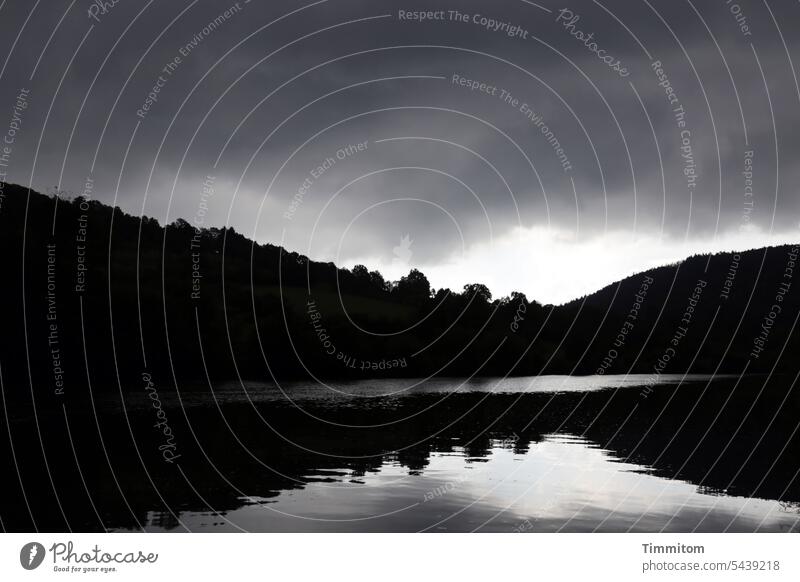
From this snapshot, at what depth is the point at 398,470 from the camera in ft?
121

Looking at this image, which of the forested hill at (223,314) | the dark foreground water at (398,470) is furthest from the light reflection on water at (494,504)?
the forested hill at (223,314)

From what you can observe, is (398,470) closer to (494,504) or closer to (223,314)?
(494,504)

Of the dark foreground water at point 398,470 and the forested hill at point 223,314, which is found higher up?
the forested hill at point 223,314

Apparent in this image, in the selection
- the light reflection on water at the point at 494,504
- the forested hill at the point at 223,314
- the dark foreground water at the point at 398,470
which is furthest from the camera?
the forested hill at the point at 223,314

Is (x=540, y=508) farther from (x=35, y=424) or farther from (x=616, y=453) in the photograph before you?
(x=35, y=424)

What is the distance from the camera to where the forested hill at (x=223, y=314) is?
98250 mm

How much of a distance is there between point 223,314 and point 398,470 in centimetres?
10433

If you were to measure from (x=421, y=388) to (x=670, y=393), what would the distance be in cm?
4234

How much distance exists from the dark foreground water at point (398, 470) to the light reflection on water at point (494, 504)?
0.35 ft

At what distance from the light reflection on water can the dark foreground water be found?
0.11 meters

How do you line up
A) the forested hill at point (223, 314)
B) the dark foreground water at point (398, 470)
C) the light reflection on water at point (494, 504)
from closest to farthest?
the light reflection on water at point (494, 504)
the dark foreground water at point (398, 470)
the forested hill at point (223, 314)

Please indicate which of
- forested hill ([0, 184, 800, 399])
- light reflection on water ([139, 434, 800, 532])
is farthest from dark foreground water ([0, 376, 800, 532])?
forested hill ([0, 184, 800, 399])

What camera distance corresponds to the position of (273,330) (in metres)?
143

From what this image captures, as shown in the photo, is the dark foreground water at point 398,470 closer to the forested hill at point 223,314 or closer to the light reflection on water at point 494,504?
the light reflection on water at point 494,504
